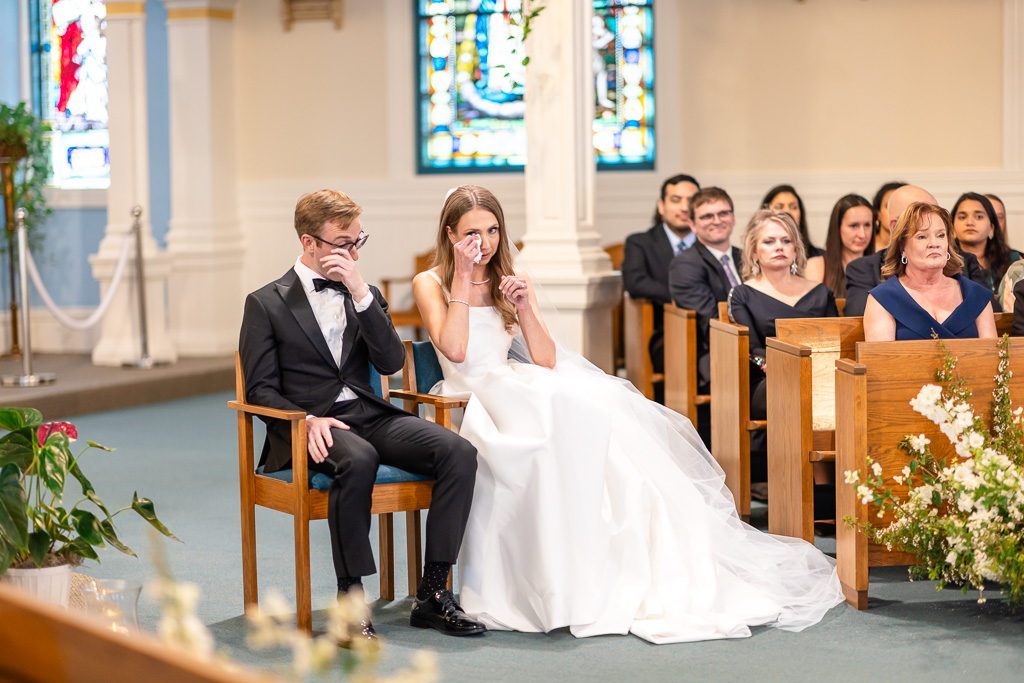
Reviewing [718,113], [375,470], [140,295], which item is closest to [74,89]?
[140,295]

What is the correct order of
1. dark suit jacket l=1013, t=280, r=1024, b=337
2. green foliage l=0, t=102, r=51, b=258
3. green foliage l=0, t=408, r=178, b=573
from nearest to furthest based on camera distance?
1. green foliage l=0, t=408, r=178, b=573
2. dark suit jacket l=1013, t=280, r=1024, b=337
3. green foliage l=0, t=102, r=51, b=258

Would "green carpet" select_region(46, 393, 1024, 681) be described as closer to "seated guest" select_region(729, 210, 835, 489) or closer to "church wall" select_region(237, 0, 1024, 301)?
"seated guest" select_region(729, 210, 835, 489)

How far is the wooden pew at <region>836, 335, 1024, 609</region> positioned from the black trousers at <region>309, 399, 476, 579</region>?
3.82 feet

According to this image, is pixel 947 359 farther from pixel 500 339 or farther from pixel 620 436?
pixel 500 339

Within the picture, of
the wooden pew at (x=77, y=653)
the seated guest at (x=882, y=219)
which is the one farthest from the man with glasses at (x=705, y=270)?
the wooden pew at (x=77, y=653)

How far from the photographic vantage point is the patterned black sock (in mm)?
3504

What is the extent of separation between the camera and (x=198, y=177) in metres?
9.63

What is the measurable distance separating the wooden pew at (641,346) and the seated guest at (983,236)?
1.51m

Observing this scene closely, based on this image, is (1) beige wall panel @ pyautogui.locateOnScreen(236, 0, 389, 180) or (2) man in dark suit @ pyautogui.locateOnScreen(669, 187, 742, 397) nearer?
(2) man in dark suit @ pyautogui.locateOnScreen(669, 187, 742, 397)

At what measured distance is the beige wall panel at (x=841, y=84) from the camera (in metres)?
8.71

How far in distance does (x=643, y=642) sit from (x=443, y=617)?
585 mm

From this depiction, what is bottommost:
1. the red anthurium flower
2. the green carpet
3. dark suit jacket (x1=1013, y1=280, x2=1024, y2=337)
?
the green carpet

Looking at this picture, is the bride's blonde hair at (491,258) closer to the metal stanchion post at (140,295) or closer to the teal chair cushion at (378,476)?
the teal chair cushion at (378,476)

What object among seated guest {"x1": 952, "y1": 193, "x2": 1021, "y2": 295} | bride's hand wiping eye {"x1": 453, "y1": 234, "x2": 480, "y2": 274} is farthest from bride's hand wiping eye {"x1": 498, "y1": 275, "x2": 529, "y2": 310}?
seated guest {"x1": 952, "y1": 193, "x2": 1021, "y2": 295}
